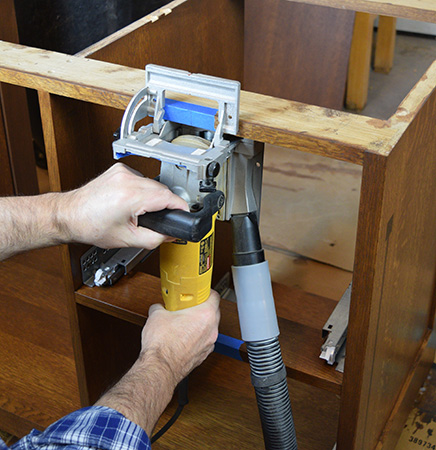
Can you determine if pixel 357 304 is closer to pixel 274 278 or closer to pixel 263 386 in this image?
pixel 263 386

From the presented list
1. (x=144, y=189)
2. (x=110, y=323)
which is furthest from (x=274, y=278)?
(x=144, y=189)

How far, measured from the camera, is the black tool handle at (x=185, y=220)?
0.63 metres

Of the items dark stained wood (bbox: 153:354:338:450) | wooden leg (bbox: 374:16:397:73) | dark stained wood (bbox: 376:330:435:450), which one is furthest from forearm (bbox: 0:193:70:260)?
wooden leg (bbox: 374:16:397:73)

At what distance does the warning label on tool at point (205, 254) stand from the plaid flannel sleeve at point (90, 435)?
20 cm

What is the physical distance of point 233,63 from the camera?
1.34m

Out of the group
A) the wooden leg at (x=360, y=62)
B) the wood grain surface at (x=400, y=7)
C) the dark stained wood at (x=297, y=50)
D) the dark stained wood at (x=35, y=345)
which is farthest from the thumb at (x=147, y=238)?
the wooden leg at (x=360, y=62)

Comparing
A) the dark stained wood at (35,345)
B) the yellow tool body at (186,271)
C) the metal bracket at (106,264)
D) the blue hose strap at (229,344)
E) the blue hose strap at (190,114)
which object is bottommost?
the dark stained wood at (35,345)

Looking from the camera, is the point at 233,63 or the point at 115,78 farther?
the point at 233,63

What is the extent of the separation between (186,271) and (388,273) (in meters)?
0.24

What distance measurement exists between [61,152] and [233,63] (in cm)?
61

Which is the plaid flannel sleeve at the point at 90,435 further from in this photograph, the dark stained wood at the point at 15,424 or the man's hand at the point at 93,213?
the dark stained wood at the point at 15,424

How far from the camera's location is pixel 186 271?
2.45 feet

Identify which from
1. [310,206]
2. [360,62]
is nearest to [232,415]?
[310,206]

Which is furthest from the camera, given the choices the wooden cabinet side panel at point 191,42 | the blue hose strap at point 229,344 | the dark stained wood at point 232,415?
the dark stained wood at point 232,415
